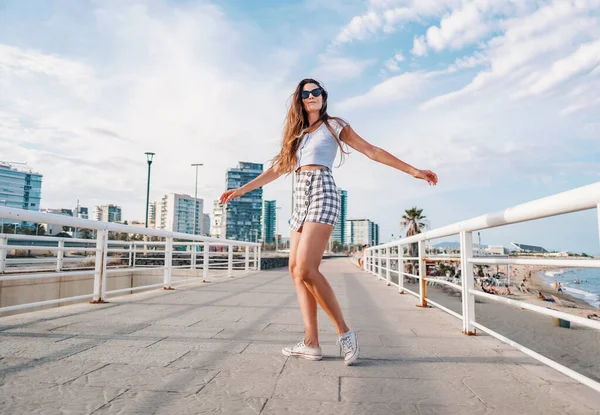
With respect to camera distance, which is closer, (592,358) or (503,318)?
(592,358)

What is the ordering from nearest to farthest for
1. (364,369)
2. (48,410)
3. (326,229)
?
1. (48,410)
2. (364,369)
3. (326,229)

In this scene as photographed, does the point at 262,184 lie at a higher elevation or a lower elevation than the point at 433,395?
higher

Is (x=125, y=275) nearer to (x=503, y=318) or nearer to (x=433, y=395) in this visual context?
(x=503, y=318)

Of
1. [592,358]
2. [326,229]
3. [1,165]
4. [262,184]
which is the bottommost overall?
[592,358]

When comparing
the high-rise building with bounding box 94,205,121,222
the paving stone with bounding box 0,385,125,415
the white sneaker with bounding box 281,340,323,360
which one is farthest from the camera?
the high-rise building with bounding box 94,205,121,222

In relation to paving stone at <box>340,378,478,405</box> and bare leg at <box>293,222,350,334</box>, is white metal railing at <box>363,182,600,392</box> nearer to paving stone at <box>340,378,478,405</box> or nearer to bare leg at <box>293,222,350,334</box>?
paving stone at <box>340,378,478,405</box>

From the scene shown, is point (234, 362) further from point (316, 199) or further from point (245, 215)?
point (245, 215)

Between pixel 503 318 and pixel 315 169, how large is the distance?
11034mm

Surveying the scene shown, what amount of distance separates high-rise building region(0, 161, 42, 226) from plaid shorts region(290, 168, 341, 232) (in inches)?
3716

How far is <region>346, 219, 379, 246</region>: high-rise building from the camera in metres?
142

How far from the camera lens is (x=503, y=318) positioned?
1114cm

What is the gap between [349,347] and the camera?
2105 millimetres

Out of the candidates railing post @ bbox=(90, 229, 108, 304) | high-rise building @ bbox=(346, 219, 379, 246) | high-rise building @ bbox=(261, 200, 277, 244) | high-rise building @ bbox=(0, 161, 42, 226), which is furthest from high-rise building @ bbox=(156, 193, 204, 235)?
railing post @ bbox=(90, 229, 108, 304)

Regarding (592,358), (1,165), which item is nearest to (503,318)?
(592,358)
